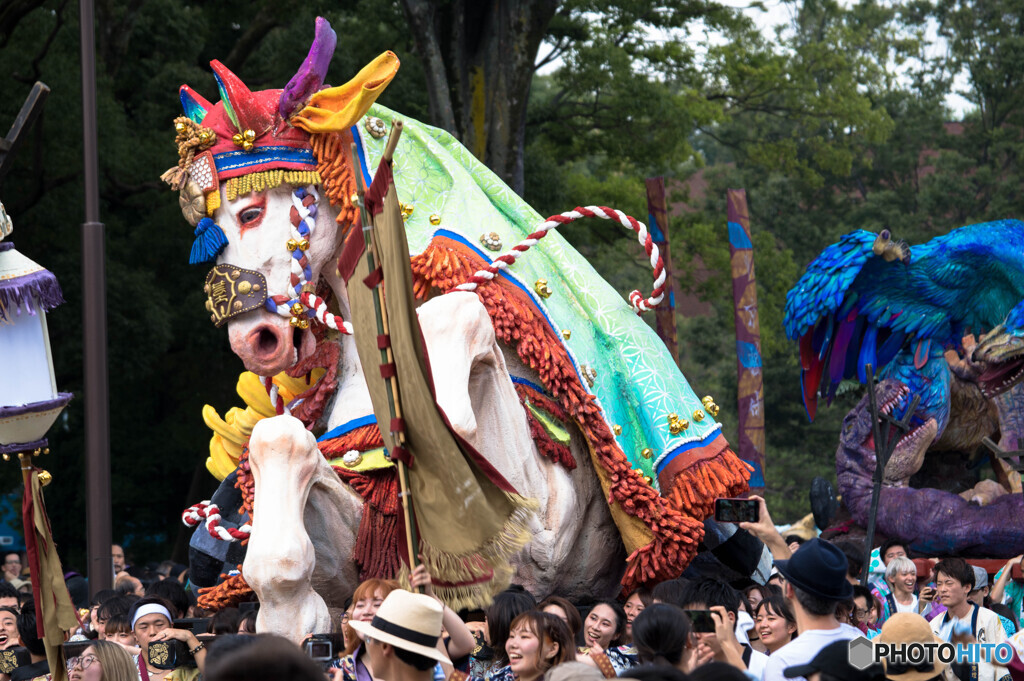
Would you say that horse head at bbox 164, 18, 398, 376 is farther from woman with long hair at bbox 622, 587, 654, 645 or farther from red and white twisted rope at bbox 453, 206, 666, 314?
woman with long hair at bbox 622, 587, 654, 645

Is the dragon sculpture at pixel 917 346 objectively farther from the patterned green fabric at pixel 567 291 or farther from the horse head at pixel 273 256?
the horse head at pixel 273 256

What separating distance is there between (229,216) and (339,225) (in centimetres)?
56

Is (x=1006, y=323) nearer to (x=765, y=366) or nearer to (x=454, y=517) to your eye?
(x=454, y=517)

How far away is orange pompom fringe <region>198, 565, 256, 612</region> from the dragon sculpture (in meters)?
5.33

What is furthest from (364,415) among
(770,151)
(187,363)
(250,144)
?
(770,151)

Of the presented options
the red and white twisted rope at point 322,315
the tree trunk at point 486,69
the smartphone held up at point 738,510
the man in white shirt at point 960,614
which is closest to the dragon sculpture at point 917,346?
the tree trunk at point 486,69

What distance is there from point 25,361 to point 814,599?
4221 mm

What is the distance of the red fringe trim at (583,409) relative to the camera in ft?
22.5

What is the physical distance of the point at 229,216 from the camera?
7.09m

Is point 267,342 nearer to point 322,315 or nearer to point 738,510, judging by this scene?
point 322,315

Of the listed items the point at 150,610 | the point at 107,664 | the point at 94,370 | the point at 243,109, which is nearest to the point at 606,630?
the point at 150,610

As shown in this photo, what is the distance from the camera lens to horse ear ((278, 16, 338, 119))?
23.1 feet

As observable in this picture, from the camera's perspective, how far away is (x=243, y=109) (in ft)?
23.4

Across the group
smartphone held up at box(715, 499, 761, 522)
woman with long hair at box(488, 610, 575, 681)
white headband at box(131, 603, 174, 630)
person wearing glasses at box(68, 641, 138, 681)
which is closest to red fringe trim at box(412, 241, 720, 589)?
smartphone held up at box(715, 499, 761, 522)
